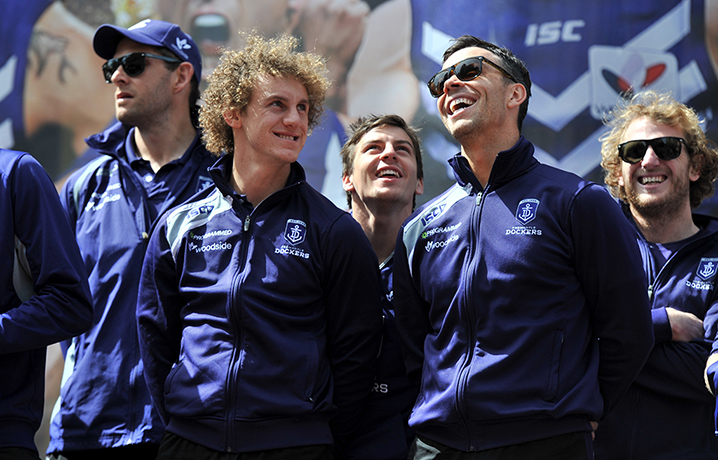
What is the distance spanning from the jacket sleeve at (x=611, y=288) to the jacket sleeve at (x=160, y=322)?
142 cm

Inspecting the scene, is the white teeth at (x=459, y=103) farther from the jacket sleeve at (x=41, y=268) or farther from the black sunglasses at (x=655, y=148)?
the jacket sleeve at (x=41, y=268)

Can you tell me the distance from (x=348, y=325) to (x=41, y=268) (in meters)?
1.04

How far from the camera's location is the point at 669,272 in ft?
10.4

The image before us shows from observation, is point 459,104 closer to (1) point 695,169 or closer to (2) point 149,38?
(1) point 695,169

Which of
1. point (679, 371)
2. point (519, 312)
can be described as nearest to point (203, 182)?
point (519, 312)

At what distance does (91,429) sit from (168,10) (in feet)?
10.9

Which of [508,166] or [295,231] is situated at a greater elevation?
[508,166]

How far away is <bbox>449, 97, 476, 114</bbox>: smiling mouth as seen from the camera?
2.74 m

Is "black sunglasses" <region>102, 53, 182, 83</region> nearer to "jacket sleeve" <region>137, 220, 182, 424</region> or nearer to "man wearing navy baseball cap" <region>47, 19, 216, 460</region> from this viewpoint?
"man wearing navy baseball cap" <region>47, 19, 216, 460</region>

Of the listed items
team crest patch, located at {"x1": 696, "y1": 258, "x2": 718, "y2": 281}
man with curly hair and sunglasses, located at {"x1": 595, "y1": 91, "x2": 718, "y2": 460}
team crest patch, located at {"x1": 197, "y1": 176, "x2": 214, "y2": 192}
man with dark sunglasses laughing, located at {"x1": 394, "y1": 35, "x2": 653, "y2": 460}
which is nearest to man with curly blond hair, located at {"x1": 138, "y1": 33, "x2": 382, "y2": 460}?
man with dark sunglasses laughing, located at {"x1": 394, "y1": 35, "x2": 653, "y2": 460}

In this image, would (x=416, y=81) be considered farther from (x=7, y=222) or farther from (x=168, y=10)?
(x=7, y=222)

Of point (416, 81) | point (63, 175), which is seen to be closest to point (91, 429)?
point (63, 175)

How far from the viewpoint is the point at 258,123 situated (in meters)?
2.89

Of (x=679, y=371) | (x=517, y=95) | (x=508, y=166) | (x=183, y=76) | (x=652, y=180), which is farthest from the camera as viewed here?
(x=183, y=76)
